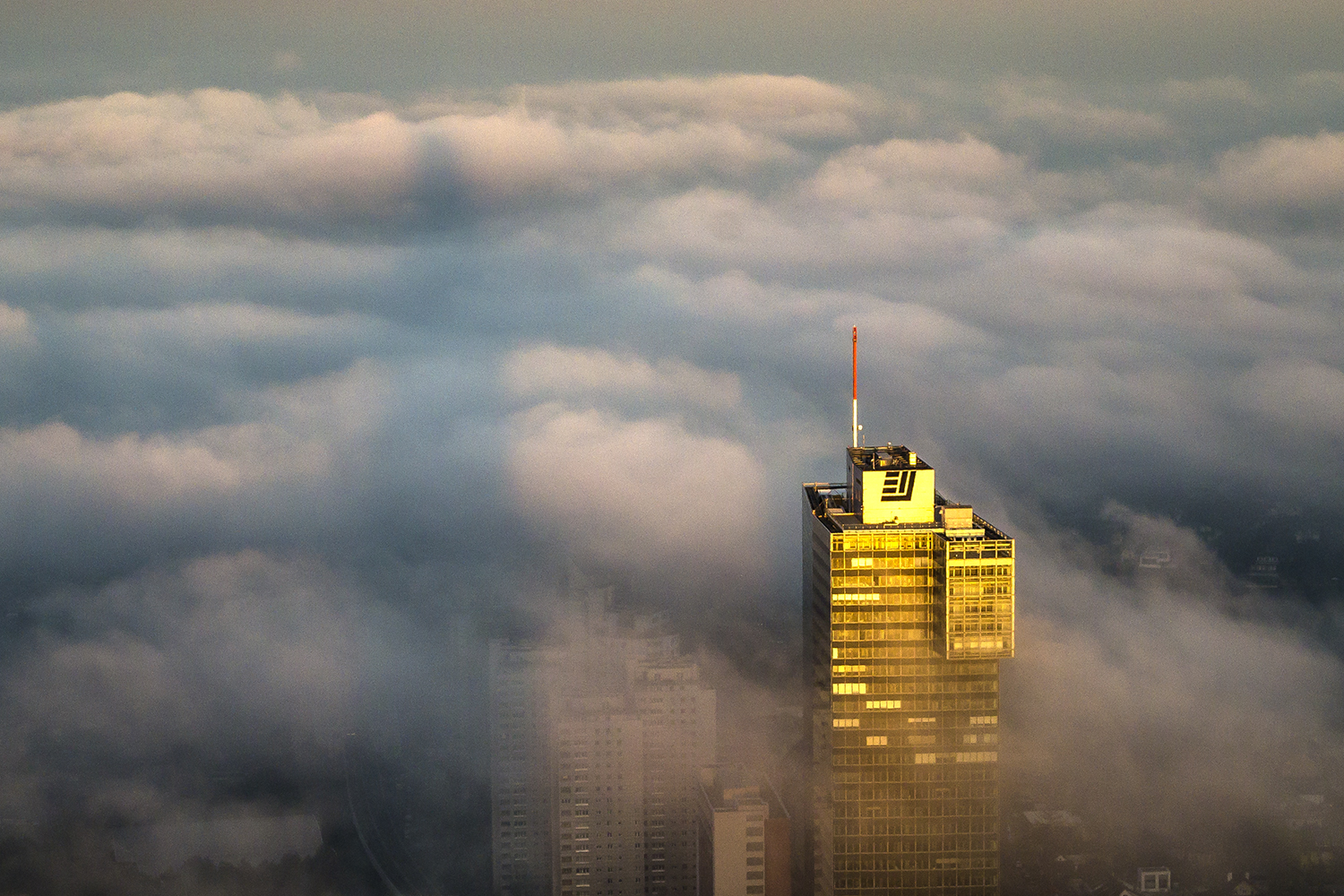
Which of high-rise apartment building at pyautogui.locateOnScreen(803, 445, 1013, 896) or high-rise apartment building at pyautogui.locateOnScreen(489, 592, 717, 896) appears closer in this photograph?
high-rise apartment building at pyautogui.locateOnScreen(803, 445, 1013, 896)

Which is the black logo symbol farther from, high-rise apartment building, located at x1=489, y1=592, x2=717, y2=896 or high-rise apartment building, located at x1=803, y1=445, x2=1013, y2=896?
high-rise apartment building, located at x1=489, y1=592, x2=717, y2=896

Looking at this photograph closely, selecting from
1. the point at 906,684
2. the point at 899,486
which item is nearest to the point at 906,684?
the point at 906,684

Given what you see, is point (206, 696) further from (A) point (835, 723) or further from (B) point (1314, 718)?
(B) point (1314, 718)

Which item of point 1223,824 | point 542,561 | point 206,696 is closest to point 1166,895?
point 1223,824

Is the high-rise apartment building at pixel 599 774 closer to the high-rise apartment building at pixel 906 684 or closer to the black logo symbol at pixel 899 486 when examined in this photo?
the high-rise apartment building at pixel 906 684

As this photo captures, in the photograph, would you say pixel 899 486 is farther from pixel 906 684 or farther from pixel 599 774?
pixel 599 774

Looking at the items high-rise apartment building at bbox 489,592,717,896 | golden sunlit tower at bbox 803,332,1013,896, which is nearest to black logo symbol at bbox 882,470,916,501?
golden sunlit tower at bbox 803,332,1013,896
